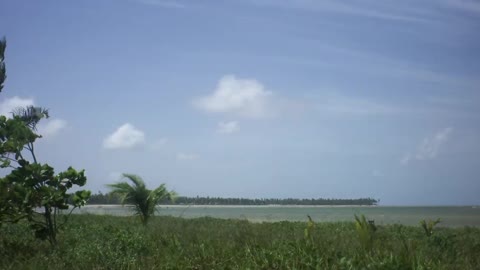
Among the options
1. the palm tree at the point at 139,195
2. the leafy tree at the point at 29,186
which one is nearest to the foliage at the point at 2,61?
the leafy tree at the point at 29,186

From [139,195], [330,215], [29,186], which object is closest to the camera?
[29,186]

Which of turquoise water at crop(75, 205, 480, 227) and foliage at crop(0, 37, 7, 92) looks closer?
foliage at crop(0, 37, 7, 92)

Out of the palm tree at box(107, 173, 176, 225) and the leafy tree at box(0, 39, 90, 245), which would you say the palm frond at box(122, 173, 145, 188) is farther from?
the leafy tree at box(0, 39, 90, 245)

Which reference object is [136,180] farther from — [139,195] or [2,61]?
[2,61]

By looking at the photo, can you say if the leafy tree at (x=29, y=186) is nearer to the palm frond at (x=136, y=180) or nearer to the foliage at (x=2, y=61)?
the foliage at (x=2, y=61)

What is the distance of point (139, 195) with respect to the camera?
49.9ft

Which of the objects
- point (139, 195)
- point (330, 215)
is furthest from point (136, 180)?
point (330, 215)

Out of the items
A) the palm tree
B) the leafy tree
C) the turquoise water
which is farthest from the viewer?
the turquoise water

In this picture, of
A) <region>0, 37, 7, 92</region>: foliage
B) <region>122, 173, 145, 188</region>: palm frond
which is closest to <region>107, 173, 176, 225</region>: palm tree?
<region>122, 173, 145, 188</region>: palm frond

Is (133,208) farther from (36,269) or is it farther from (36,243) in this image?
(36,269)

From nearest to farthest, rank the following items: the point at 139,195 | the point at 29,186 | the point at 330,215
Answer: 1. the point at 29,186
2. the point at 139,195
3. the point at 330,215

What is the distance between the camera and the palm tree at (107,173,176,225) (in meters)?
15.2

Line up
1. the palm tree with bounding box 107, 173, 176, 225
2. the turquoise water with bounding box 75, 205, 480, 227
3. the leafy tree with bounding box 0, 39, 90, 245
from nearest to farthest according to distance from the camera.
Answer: the leafy tree with bounding box 0, 39, 90, 245 < the palm tree with bounding box 107, 173, 176, 225 < the turquoise water with bounding box 75, 205, 480, 227

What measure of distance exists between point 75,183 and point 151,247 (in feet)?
6.03
